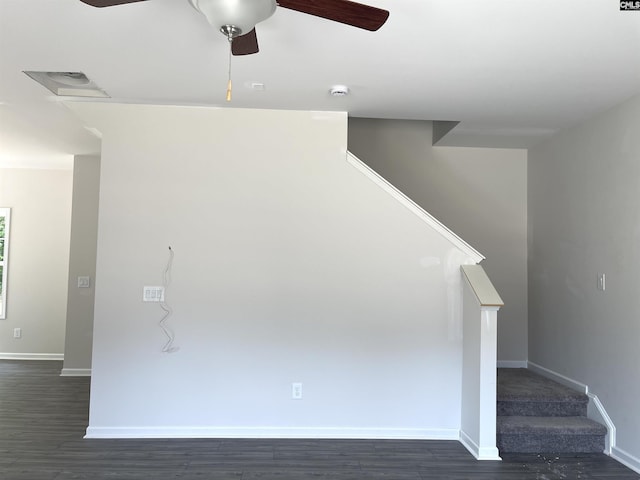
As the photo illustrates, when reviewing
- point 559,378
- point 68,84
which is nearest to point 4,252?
point 68,84

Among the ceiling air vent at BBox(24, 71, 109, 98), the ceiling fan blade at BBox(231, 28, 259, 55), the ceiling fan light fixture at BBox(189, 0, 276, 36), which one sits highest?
the ceiling air vent at BBox(24, 71, 109, 98)

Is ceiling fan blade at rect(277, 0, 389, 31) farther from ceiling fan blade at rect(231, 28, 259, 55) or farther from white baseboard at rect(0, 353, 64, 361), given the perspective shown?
white baseboard at rect(0, 353, 64, 361)

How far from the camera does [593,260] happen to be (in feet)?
12.6

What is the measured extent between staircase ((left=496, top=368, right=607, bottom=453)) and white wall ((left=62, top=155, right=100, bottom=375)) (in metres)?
4.51

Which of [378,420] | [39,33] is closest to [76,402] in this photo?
[378,420]

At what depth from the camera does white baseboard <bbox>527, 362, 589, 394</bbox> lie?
12.9 ft

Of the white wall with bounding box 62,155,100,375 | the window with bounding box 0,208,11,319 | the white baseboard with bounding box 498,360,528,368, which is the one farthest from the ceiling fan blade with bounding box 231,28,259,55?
the window with bounding box 0,208,11,319

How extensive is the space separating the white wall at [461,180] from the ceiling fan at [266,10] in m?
3.19

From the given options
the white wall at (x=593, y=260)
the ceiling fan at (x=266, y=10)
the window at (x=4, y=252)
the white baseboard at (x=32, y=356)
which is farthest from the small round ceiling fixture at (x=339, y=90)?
the window at (x=4, y=252)

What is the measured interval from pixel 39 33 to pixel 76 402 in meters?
3.37

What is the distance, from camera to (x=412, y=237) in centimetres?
386

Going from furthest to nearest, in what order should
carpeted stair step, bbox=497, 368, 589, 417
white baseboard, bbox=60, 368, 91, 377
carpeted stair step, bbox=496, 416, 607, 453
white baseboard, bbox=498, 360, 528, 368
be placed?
white baseboard, bbox=60, 368, 91, 377 < white baseboard, bbox=498, 360, 528, 368 < carpeted stair step, bbox=497, 368, 589, 417 < carpeted stair step, bbox=496, 416, 607, 453

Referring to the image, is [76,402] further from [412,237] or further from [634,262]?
[634,262]

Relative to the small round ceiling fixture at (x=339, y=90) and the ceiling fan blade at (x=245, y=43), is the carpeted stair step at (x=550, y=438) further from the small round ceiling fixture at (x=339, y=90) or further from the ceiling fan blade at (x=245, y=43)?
the ceiling fan blade at (x=245, y=43)
